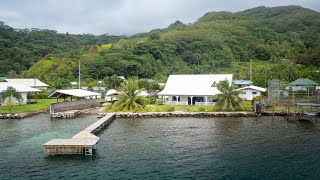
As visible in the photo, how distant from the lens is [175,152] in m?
22.7

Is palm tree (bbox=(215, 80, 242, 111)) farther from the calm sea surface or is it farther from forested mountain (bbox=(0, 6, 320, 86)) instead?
forested mountain (bbox=(0, 6, 320, 86))

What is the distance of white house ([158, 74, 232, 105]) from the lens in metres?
47.9

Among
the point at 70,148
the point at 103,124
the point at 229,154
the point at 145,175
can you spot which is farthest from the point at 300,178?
the point at 103,124

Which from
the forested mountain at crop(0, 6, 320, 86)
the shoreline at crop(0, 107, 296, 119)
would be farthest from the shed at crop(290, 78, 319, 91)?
the shoreline at crop(0, 107, 296, 119)

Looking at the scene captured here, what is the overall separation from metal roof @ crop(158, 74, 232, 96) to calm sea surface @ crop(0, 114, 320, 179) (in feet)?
46.2

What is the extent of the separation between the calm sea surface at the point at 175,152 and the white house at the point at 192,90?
1331 centimetres

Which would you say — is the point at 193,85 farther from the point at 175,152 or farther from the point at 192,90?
the point at 175,152

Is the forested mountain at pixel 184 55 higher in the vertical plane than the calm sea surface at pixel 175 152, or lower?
higher

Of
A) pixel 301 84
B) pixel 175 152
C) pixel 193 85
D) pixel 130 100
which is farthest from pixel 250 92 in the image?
pixel 175 152

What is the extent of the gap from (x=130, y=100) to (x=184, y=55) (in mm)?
73581

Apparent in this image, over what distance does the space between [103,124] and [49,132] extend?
596 centimetres

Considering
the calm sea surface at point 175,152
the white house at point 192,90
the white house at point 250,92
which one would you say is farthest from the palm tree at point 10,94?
the white house at point 250,92

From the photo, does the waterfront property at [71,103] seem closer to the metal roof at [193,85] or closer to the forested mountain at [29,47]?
the metal roof at [193,85]

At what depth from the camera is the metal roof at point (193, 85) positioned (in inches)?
1913
